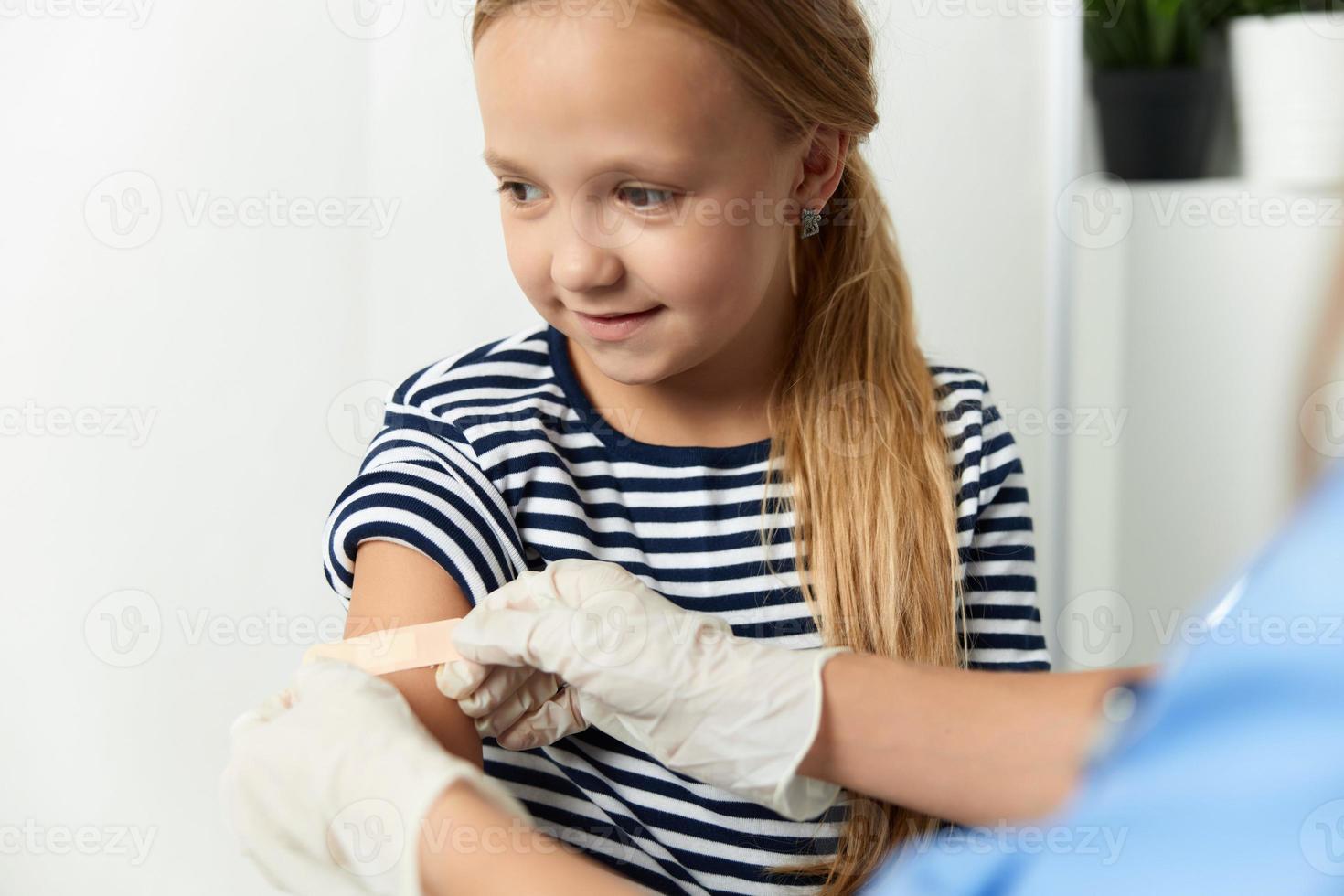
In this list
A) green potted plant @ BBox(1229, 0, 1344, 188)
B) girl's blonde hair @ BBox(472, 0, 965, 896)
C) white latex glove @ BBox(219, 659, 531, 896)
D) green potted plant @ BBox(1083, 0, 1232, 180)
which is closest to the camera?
white latex glove @ BBox(219, 659, 531, 896)

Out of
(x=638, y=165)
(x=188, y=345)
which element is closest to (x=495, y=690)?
(x=638, y=165)

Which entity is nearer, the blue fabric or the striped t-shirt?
the blue fabric

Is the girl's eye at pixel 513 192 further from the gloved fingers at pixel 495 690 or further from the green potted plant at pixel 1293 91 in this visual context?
the green potted plant at pixel 1293 91

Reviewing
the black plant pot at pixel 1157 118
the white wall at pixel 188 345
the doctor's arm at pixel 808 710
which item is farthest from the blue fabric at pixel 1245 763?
the black plant pot at pixel 1157 118

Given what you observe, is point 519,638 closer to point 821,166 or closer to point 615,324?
point 615,324

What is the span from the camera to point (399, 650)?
883 millimetres

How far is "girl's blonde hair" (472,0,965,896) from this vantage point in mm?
954

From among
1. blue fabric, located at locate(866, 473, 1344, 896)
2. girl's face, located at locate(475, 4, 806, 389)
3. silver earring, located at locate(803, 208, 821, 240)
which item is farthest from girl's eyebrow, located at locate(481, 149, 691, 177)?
blue fabric, located at locate(866, 473, 1344, 896)

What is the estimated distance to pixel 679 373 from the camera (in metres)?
1.06

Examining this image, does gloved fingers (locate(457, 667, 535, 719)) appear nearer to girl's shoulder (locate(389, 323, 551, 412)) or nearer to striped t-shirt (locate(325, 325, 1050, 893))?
striped t-shirt (locate(325, 325, 1050, 893))

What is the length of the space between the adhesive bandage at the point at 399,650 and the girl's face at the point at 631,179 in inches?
9.3

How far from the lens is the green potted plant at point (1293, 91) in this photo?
1528 mm

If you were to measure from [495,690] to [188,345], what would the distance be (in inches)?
23.5

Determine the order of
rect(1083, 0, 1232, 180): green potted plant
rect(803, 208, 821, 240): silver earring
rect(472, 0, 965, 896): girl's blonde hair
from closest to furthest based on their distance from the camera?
rect(472, 0, 965, 896): girl's blonde hair
rect(803, 208, 821, 240): silver earring
rect(1083, 0, 1232, 180): green potted plant
